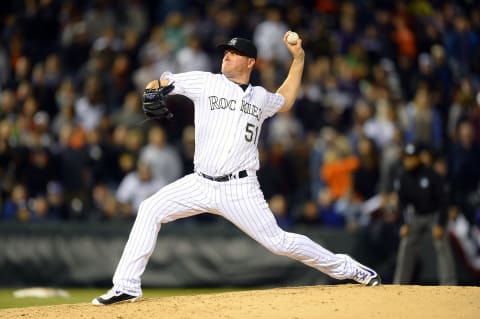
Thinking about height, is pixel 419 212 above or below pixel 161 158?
below

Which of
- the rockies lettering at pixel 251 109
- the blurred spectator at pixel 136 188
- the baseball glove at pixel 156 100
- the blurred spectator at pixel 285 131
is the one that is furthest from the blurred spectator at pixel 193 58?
the baseball glove at pixel 156 100

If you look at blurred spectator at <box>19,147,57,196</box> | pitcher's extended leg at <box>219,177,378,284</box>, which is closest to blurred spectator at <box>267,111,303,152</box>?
blurred spectator at <box>19,147,57,196</box>

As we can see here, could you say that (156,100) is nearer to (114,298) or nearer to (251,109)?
(251,109)

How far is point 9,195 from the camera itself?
14633 millimetres

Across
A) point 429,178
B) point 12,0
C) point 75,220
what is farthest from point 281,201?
point 12,0

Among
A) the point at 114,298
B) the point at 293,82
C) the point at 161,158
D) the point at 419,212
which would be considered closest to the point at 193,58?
the point at 161,158

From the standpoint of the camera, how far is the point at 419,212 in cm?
1188

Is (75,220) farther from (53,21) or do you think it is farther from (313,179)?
(53,21)

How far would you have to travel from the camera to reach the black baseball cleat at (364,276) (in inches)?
328

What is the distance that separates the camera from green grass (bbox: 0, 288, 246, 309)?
11.3 m

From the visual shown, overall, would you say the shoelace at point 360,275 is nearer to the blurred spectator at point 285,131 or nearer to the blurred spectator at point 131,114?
the blurred spectator at point 285,131

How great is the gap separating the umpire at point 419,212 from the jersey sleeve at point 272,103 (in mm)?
4054

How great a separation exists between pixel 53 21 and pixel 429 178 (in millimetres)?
8365

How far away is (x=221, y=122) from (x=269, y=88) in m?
7.27
